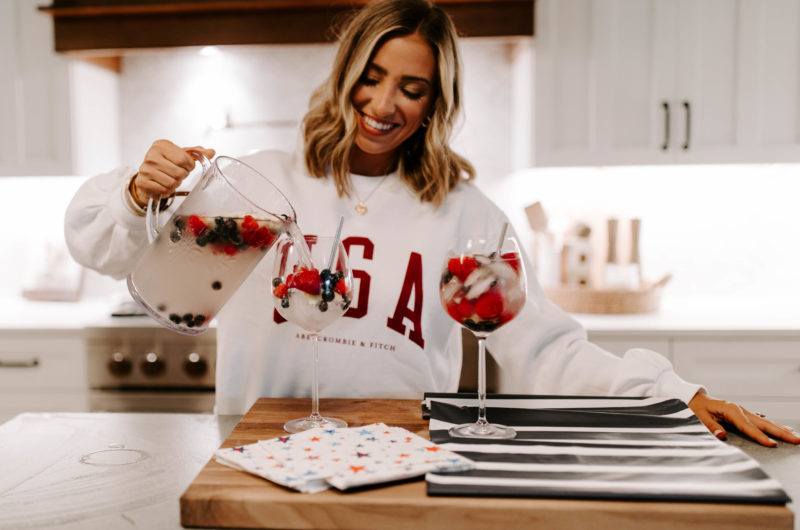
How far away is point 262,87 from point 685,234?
190cm

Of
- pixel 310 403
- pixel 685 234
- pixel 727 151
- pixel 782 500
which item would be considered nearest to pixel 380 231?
pixel 310 403

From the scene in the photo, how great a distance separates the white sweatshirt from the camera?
1.27 meters

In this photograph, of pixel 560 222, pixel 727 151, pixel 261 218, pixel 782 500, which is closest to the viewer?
pixel 782 500

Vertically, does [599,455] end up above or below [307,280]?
below

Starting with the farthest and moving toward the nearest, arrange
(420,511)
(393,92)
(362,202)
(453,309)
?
(362,202) → (393,92) → (453,309) → (420,511)

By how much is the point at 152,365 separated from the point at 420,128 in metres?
1.45

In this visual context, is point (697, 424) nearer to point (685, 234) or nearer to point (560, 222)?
point (560, 222)

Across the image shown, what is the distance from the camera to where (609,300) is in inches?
102

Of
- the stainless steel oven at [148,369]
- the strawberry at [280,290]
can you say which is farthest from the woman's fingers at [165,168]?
the stainless steel oven at [148,369]

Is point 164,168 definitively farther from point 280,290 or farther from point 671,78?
point 671,78

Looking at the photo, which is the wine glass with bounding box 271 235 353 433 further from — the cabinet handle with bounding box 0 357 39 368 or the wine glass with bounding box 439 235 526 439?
the cabinet handle with bounding box 0 357 39 368

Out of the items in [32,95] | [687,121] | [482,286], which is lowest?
[482,286]

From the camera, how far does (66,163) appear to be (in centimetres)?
270

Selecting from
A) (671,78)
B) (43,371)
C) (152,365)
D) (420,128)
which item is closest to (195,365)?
(152,365)
